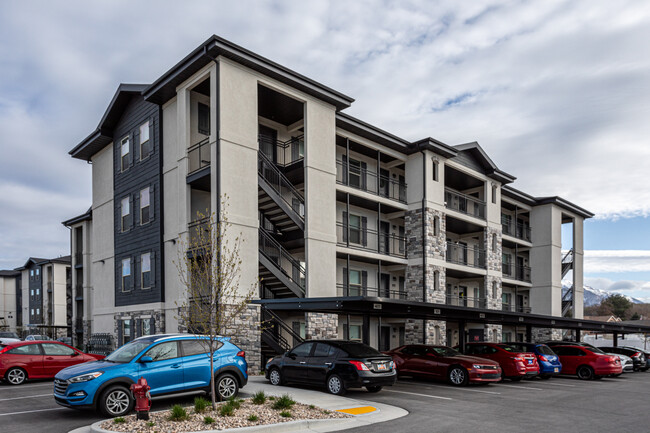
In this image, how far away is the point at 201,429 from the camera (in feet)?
31.9

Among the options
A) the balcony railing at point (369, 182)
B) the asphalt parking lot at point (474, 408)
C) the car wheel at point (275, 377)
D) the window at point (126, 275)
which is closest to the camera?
the asphalt parking lot at point (474, 408)

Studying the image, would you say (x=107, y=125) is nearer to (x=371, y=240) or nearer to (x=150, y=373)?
(x=371, y=240)

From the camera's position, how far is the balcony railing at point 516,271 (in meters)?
40.3

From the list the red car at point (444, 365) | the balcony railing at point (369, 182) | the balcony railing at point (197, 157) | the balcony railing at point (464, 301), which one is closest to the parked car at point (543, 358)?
the red car at point (444, 365)

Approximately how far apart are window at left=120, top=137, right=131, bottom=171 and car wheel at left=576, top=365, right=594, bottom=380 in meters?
23.0

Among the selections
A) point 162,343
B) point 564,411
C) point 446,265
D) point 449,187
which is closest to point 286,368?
point 162,343

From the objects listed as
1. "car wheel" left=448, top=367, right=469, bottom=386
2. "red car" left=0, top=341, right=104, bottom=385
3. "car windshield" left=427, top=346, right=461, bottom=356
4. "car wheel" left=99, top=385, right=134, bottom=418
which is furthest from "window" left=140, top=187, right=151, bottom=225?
"car wheel" left=448, top=367, right=469, bottom=386

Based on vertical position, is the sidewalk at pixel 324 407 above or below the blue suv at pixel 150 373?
below

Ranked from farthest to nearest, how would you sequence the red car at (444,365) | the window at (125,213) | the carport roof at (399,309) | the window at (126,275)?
the window at (125,213)
the window at (126,275)
the red car at (444,365)
the carport roof at (399,309)

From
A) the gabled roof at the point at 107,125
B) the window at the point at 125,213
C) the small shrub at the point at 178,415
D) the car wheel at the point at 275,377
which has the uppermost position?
the gabled roof at the point at 107,125

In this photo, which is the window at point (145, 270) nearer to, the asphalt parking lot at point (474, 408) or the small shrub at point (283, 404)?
the asphalt parking lot at point (474, 408)

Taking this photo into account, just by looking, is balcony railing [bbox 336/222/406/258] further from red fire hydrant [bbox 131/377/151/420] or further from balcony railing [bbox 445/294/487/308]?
red fire hydrant [bbox 131/377/151/420]

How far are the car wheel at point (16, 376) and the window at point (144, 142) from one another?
11.6 m

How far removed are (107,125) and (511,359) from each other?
22.4 m
